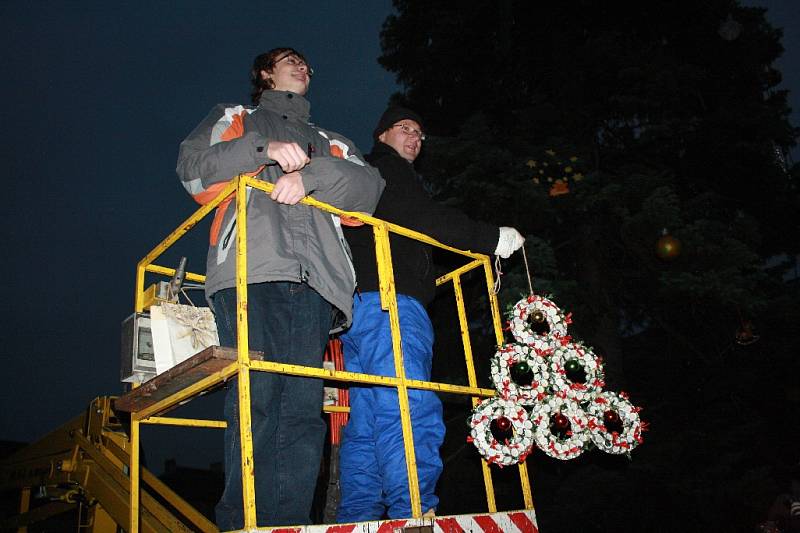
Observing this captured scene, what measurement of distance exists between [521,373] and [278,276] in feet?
5.76

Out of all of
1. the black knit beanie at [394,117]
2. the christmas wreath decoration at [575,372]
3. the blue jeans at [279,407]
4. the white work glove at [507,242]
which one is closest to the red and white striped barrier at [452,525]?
the blue jeans at [279,407]

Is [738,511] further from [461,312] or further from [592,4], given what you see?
[592,4]

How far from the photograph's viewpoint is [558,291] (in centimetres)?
881

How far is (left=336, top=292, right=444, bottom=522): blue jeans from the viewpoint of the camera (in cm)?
348

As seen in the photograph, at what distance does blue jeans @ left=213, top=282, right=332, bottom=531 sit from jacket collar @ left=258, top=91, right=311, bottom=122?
102 cm

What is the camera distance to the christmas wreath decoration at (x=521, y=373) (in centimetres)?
398

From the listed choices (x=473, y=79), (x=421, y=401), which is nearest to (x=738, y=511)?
(x=421, y=401)

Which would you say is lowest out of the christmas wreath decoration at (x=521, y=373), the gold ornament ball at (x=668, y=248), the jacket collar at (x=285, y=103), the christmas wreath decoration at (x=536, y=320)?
the christmas wreath decoration at (x=521, y=373)

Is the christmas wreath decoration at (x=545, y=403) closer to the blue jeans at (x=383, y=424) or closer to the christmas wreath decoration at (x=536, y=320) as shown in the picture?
the christmas wreath decoration at (x=536, y=320)

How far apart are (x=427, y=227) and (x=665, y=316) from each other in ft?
25.4

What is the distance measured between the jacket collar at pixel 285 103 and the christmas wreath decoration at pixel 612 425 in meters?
2.53

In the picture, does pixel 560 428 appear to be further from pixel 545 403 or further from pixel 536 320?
pixel 536 320

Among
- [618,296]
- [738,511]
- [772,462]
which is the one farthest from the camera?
[618,296]

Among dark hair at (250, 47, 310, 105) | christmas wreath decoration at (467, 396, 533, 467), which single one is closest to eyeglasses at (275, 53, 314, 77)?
dark hair at (250, 47, 310, 105)
